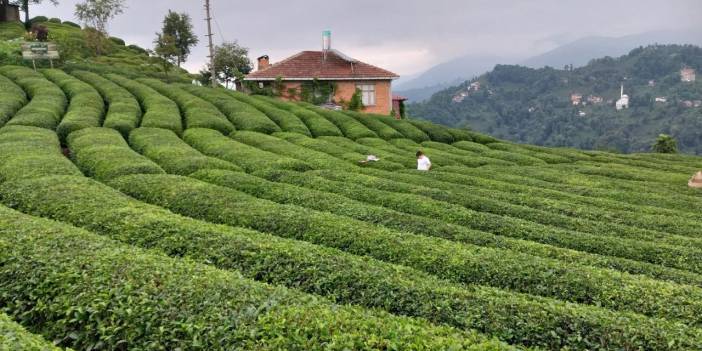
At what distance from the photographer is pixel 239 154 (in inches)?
879

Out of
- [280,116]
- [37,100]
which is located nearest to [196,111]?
[280,116]

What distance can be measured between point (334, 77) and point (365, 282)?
42028 millimetres

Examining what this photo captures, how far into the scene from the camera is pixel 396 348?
19.5 feet

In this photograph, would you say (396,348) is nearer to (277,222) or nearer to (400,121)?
(277,222)

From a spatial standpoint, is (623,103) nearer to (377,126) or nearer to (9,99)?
(377,126)

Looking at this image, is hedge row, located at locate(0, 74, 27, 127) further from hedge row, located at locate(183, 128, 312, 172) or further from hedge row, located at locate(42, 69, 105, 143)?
hedge row, located at locate(183, 128, 312, 172)

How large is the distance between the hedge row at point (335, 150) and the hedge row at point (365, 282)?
13.5m

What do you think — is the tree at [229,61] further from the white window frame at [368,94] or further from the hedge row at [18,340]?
the hedge row at [18,340]

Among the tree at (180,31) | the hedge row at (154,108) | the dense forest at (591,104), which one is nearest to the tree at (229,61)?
the tree at (180,31)

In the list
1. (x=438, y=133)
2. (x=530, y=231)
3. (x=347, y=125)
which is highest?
(x=347, y=125)

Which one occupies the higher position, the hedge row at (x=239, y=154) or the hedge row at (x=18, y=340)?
the hedge row at (x=239, y=154)

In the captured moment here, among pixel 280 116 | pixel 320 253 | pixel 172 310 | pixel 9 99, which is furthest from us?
pixel 280 116

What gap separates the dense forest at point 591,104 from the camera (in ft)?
398

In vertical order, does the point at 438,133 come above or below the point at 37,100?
below
